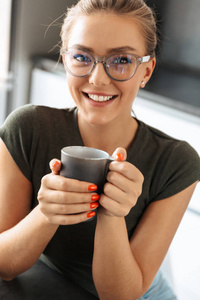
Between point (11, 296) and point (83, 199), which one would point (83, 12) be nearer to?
point (83, 199)

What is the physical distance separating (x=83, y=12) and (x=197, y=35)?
2310 millimetres

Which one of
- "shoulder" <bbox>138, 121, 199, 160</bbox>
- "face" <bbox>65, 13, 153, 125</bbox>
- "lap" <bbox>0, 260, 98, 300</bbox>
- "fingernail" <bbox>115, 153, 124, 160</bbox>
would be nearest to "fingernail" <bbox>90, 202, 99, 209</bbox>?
"fingernail" <bbox>115, 153, 124, 160</bbox>

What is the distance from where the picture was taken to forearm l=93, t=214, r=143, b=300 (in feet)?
3.21

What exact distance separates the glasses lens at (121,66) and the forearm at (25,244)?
435 millimetres

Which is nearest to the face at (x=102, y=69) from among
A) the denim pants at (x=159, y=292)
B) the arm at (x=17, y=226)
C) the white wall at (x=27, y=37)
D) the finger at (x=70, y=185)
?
the arm at (x=17, y=226)

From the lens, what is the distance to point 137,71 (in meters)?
1.19

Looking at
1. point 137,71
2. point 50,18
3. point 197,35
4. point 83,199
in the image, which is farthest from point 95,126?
point 197,35

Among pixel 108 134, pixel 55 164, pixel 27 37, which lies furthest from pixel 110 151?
pixel 27 37

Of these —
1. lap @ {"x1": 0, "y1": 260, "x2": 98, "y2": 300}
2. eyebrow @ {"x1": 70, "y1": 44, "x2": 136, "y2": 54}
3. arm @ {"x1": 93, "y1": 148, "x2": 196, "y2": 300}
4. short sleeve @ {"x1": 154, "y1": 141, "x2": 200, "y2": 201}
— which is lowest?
lap @ {"x1": 0, "y1": 260, "x2": 98, "y2": 300}

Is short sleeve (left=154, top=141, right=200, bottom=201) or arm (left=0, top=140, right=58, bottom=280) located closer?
arm (left=0, top=140, right=58, bottom=280)

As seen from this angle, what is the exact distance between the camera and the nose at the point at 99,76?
3.67ft

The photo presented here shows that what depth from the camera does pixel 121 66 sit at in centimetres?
114

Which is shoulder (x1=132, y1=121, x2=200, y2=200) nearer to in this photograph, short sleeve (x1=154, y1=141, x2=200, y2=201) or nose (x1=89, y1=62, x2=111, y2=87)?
short sleeve (x1=154, y1=141, x2=200, y2=201)

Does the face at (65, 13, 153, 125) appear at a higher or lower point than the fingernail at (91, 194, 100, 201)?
higher
